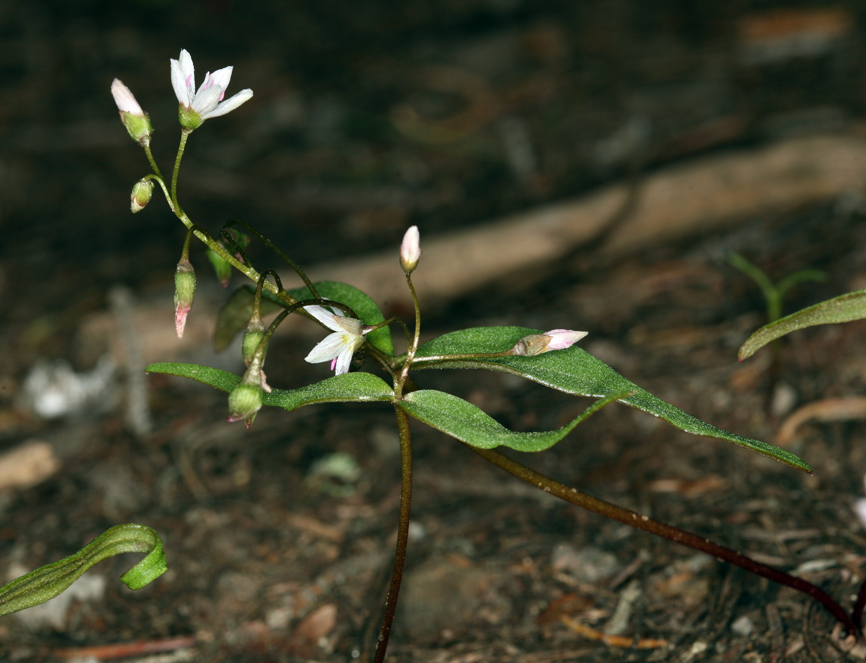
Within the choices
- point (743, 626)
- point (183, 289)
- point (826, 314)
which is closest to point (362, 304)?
point (183, 289)

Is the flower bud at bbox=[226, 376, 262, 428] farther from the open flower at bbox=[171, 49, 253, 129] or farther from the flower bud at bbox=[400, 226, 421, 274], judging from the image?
the open flower at bbox=[171, 49, 253, 129]

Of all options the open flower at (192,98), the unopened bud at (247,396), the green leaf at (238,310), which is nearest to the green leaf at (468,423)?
the unopened bud at (247,396)

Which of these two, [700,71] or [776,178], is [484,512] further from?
[700,71]

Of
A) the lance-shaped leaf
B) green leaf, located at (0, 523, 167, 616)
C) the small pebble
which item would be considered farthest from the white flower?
the small pebble

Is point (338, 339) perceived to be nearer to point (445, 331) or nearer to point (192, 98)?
point (192, 98)

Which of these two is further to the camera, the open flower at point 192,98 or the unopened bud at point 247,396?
the open flower at point 192,98

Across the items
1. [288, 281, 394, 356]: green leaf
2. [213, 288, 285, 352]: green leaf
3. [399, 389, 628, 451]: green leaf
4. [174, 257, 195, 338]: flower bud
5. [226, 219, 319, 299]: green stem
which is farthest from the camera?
[213, 288, 285, 352]: green leaf

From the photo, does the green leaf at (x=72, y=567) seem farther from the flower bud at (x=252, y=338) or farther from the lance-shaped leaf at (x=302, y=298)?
the lance-shaped leaf at (x=302, y=298)
